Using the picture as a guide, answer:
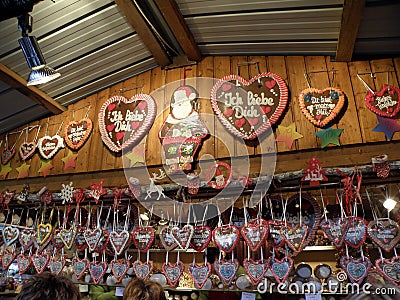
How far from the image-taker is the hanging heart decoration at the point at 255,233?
2.83 metres

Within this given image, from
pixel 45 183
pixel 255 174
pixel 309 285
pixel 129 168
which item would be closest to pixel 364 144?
pixel 255 174

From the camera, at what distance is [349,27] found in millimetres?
3076

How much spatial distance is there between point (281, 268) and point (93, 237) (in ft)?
5.86

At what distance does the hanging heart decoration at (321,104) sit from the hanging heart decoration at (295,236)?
3.73ft

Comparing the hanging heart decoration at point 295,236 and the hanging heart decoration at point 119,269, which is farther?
the hanging heart decoration at point 119,269

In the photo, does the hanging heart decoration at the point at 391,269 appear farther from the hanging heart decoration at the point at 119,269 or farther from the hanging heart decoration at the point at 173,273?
Result: the hanging heart decoration at the point at 119,269

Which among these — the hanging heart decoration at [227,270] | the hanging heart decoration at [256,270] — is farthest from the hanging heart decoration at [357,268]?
the hanging heart decoration at [227,270]

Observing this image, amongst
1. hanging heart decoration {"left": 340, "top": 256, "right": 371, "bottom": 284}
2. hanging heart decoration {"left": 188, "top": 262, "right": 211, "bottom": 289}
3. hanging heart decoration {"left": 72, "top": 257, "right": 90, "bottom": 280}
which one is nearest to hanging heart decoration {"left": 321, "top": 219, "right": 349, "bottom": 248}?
hanging heart decoration {"left": 340, "top": 256, "right": 371, "bottom": 284}

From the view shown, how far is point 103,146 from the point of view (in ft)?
14.1

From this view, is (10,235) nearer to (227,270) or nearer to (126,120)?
(126,120)

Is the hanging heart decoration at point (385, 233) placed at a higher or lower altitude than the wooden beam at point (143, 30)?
lower

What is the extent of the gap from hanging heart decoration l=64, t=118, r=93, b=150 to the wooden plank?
293 cm

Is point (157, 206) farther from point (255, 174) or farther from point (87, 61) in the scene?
point (87, 61)

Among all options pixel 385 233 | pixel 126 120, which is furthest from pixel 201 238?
pixel 126 120
